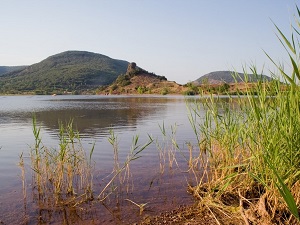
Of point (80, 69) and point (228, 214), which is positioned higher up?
point (80, 69)

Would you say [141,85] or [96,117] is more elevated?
[141,85]

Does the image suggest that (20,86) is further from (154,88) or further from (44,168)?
(44,168)

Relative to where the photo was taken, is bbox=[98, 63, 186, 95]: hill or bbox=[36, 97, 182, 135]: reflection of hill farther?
bbox=[98, 63, 186, 95]: hill

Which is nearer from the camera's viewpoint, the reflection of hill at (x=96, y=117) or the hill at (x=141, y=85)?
the reflection of hill at (x=96, y=117)

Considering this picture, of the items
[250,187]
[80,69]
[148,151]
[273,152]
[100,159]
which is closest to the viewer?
[273,152]

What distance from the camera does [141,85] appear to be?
14312 centimetres

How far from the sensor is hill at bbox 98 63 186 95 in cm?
12657

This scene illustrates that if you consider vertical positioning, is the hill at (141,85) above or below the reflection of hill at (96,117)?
above

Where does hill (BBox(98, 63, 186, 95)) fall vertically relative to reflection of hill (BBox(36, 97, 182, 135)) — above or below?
above

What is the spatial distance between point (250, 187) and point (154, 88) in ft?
419

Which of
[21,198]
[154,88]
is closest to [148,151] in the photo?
[21,198]

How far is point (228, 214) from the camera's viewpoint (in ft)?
16.5

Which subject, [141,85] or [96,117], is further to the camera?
[141,85]

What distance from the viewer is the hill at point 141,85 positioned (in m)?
127
